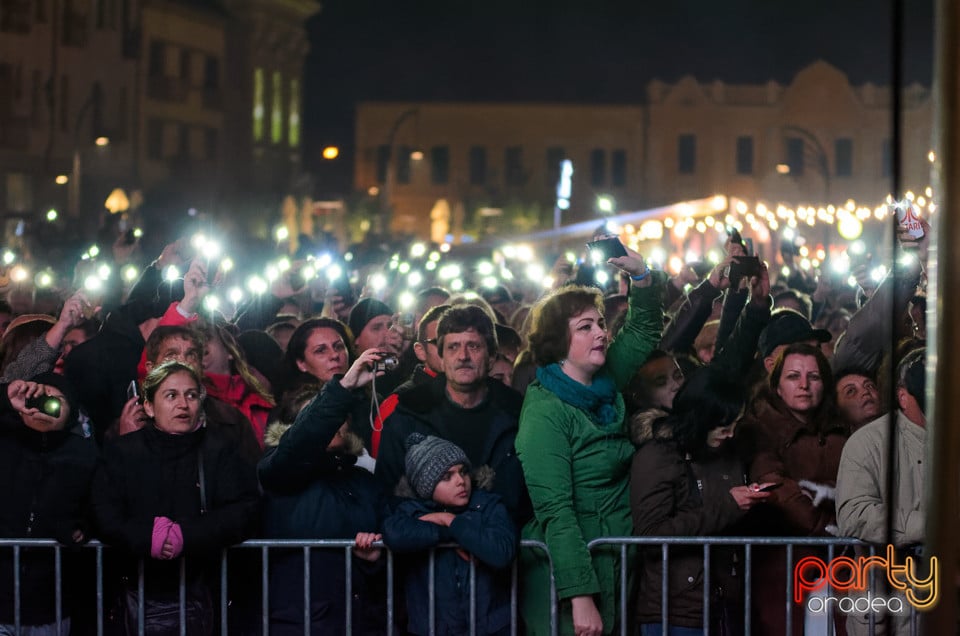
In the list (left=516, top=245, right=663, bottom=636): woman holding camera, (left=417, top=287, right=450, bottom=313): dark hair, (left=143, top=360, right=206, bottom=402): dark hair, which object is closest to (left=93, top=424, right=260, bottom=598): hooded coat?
(left=143, top=360, right=206, bottom=402): dark hair

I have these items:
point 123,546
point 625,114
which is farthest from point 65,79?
point 123,546

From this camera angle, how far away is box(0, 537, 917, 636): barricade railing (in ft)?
19.6

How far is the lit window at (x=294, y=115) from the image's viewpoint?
7225 cm

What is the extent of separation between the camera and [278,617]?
240 inches

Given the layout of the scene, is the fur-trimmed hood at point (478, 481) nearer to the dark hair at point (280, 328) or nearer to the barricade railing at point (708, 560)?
the barricade railing at point (708, 560)

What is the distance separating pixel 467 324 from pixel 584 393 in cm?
63

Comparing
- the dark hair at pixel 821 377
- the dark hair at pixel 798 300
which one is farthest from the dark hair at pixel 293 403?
the dark hair at pixel 798 300

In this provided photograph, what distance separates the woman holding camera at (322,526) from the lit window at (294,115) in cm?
6653

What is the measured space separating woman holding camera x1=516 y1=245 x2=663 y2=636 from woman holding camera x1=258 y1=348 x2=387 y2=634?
24.6 inches

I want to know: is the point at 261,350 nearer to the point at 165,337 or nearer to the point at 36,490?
the point at 165,337

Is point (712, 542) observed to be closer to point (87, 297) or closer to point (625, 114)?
point (87, 297)

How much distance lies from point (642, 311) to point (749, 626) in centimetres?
138

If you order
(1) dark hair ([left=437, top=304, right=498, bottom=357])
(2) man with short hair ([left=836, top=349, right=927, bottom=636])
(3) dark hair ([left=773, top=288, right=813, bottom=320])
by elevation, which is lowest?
(2) man with short hair ([left=836, top=349, right=927, bottom=636])

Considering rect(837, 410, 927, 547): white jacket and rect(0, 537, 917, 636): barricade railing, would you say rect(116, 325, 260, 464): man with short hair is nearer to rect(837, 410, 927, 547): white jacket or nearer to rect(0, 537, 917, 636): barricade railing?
rect(0, 537, 917, 636): barricade railing
